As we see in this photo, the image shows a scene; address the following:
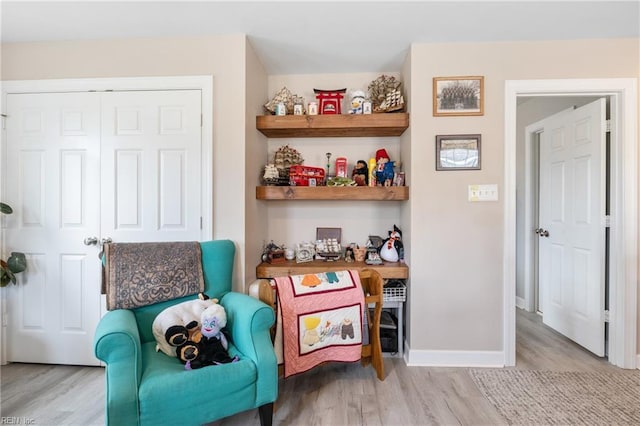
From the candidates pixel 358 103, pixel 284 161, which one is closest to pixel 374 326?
pixel 284 161

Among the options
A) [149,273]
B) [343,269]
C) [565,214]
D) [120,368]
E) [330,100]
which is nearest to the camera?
[120,368]

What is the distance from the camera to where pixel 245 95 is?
2096mm

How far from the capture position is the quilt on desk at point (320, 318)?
1.72 m

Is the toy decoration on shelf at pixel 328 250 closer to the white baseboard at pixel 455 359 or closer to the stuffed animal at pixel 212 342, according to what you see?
the white baseboard at pixel 455 359

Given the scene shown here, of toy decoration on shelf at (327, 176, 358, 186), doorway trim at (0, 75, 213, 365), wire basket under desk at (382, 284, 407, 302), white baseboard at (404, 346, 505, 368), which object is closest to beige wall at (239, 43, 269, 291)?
doorway trim at (0, 75, 213, 365)

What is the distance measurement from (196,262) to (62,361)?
1397 millimetres

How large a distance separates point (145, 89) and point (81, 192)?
2.91ft

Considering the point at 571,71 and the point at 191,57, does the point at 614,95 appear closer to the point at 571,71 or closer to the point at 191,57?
the point at 571,71

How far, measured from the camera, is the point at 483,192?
213 centimetres

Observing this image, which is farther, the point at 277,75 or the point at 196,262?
the point at 277,75

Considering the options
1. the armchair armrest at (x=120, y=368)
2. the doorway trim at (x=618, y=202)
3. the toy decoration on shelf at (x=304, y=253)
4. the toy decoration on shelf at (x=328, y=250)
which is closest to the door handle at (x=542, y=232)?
the doorway trim at (x=618, y=202)

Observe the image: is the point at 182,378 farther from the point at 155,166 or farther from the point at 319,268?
the point at 155,166

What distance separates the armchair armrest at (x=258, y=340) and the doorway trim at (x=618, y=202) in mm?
1725

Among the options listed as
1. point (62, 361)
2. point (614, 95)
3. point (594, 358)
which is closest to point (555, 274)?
point (594, 358)
